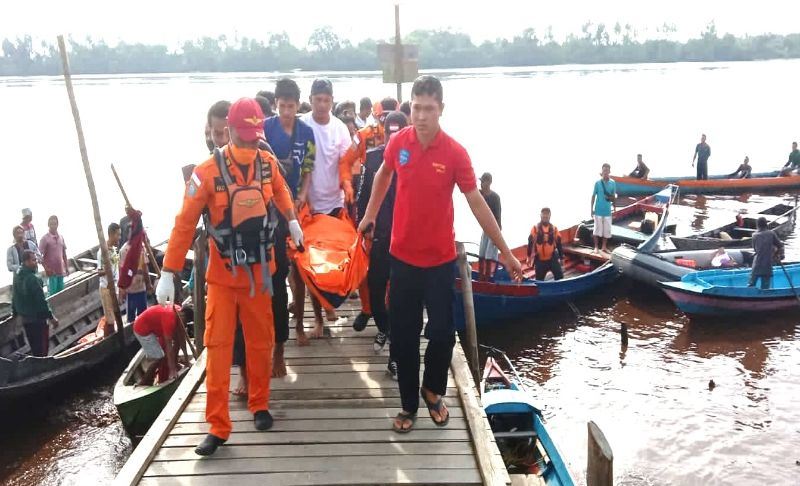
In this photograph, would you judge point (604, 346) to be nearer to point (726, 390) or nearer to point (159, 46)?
point (726, 390)

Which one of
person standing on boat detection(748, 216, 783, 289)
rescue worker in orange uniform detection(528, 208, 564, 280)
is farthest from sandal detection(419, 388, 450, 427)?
person standing on boat detection(748, 216, 783, 289)

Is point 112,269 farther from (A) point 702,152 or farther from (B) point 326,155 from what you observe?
(A) point 702,152

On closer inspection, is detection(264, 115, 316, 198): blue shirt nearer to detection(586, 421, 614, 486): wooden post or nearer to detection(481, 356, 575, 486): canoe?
Result: detection(586, 421, 614, 486): wooden post

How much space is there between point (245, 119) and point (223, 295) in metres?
1.14

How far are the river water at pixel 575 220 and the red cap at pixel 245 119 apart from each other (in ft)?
24.3

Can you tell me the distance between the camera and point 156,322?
28.4 feet

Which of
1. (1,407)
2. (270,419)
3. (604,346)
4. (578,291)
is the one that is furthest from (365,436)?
(578,291)

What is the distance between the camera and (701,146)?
27453mm

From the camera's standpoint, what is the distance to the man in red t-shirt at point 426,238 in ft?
14.0

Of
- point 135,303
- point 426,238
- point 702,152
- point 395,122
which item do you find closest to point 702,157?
point 702,152

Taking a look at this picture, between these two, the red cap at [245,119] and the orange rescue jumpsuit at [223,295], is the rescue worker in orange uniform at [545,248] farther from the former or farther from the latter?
the red cap at [245,119]

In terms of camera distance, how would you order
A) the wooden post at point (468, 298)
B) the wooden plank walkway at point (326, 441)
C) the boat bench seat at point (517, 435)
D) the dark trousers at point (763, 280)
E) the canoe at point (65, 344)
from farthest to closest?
the dark trousers at point (763, 280) < the canoe at point (65, 344) < the boat bench seat at point (517, 435) < the wooden post at point (468, 298) < the wooden plank walkway at point (326, 441)

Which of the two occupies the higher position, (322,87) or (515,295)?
(322,87)

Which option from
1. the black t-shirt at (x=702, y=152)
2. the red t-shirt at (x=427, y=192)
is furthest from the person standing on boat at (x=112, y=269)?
the black t-shirt at (x=702, y=152)
